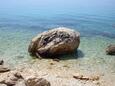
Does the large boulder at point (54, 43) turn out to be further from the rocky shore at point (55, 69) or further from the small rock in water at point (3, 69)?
the small rock in water at point (3, 69)

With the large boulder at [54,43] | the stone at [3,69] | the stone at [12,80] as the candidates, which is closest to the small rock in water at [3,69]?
the stone at [3,69]

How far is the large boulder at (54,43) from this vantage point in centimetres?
1819

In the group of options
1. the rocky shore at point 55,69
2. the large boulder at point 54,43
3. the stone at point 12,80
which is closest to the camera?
the stone at point 12,80

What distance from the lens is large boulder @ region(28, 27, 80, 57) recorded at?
1819cm

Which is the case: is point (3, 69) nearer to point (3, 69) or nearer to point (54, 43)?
point (3, 69)

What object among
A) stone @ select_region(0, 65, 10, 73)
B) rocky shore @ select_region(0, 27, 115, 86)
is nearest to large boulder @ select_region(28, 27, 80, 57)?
rocky shore @ select_region(0, 27, 115, 86)

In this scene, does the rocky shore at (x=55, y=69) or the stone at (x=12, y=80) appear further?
the rocky shore at (x=55, y=69)

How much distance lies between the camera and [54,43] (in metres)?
18.4

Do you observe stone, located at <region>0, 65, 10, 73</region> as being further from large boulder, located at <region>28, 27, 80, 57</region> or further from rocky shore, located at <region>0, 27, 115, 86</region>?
large boulder, located at <region>28, 27, 80, 57</region>

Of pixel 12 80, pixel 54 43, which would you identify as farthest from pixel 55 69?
pixel 12 80

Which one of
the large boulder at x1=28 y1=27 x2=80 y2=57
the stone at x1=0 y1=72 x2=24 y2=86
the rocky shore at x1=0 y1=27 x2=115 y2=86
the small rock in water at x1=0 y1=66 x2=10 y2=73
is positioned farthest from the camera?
the large boulder at x1=28 y1=27 x2=80 y2=57

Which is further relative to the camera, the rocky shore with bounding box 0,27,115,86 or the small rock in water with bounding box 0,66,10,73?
the small rock in water with bounding box 0,66,10,73

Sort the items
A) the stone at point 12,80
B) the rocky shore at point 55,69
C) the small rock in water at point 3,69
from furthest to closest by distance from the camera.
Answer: the small rock in water at point 3,69 → the rocky shore at point 55,69 → the stone at point 12,80

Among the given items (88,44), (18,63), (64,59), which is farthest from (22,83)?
(88,44)
